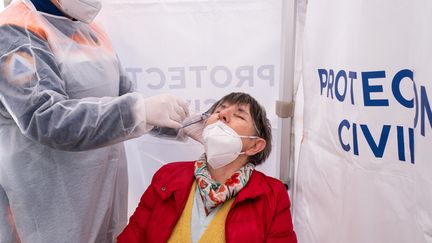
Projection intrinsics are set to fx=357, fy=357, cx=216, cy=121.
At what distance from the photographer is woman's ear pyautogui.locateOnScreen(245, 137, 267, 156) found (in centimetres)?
123

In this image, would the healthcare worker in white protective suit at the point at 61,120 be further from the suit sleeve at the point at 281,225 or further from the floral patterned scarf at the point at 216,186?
the suit sleeve at the point at 281,225

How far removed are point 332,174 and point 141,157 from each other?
913mm

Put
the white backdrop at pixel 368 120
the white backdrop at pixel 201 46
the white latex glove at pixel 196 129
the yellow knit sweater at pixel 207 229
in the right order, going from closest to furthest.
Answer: the white backdrop at pixel 368 120 → the yellow knit sweater at pixel 207 229 → the white latex glove at pixel 196 129 → the white backdrop at pixel 201 46

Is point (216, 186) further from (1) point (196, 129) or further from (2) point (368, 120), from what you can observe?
(2) point (368, 120)

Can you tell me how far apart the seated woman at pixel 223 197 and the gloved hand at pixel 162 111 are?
141 millimetres

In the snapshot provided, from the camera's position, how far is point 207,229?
44.1 inches

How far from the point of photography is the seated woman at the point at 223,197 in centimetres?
112

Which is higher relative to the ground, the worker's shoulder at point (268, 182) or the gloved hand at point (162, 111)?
the gloved hand at point (162, 111)

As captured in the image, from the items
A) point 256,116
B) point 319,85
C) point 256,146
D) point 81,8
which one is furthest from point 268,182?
point 81,8

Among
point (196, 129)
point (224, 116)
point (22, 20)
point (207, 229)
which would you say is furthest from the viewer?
point (196, 129)

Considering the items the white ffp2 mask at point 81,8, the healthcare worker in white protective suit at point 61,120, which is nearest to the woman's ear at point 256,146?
the healthcare worker in white protective suit at point 61,120

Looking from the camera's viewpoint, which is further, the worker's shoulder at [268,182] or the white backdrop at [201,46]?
the white backdrop at [201,46]

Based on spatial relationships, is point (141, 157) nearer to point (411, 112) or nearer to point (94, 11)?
point (94, 11)

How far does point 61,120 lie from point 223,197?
1.73 ft
